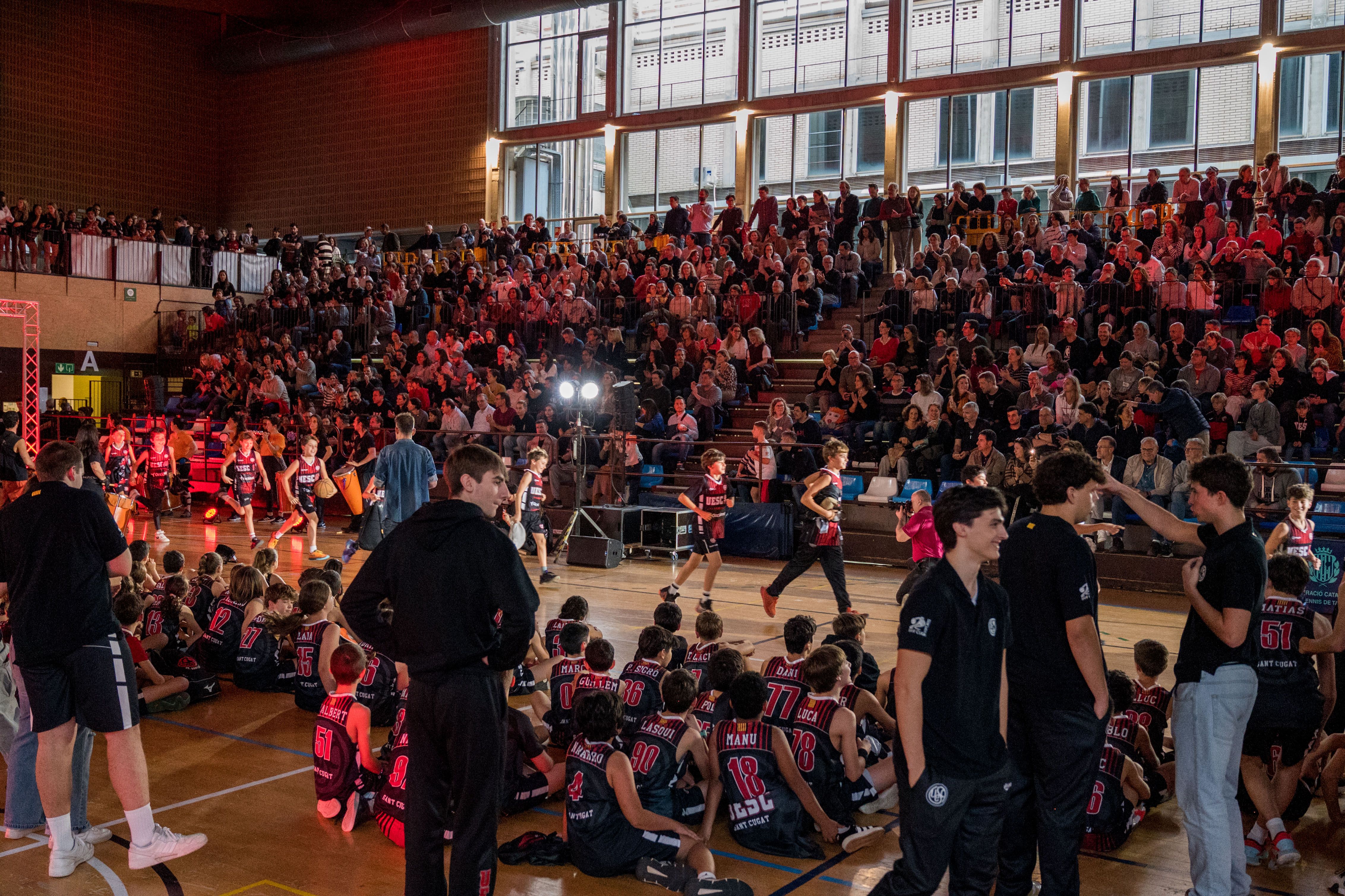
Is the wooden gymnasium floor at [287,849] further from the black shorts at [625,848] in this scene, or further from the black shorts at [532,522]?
the black shorts at [532,522]

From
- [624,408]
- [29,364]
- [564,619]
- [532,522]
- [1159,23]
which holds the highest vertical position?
[1159,23]

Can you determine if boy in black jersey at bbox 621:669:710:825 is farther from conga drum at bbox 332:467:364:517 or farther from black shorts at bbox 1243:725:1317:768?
conga drum at bbox 332:467:364:517

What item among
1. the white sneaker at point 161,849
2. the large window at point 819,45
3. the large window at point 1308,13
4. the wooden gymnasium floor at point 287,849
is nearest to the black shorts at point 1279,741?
the wooden gymnasium floor at point 287,849

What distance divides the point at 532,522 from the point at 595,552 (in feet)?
5.33

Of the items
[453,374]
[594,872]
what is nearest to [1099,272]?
[453,374]

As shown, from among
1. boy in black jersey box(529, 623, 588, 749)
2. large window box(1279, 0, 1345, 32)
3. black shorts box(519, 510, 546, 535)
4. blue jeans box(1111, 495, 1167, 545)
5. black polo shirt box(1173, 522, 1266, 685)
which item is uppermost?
large window box(1279, 0, 1345, 32)

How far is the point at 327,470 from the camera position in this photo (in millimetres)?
19594

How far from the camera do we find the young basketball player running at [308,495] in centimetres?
1578

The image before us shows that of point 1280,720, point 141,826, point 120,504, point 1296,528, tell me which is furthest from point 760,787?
point 120,504

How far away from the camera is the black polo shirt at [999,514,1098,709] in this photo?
13.7 ft

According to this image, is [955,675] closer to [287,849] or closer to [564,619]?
[287,849]

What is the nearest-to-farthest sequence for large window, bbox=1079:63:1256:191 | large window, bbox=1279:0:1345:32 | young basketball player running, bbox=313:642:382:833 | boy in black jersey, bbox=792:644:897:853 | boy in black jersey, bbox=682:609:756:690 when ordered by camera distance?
boy in black jersey, bbox=792:644:897:853
young basketball player running, bbox=313:642:382:833
boy in black jersey, bbox=682:609:756:690
large window, bbox=1279:0:1345:32
large window, bbox=1079:63:1256:191

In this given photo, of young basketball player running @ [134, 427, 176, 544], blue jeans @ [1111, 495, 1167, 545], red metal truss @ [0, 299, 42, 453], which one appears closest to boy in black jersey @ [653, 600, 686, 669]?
blue jeans @ [1111, 495, 1167, 545]

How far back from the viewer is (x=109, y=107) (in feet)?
105
